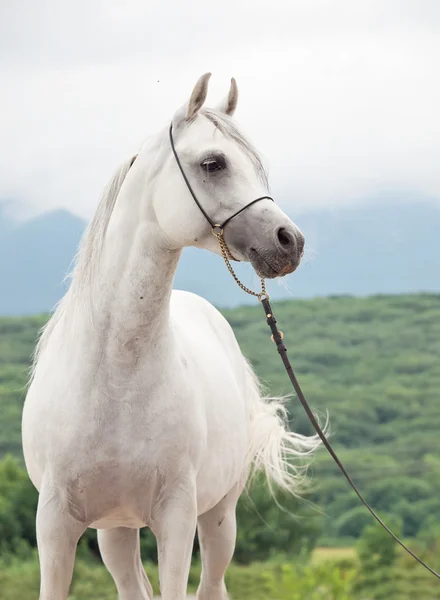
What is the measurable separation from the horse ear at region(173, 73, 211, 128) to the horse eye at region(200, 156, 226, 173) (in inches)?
7.0

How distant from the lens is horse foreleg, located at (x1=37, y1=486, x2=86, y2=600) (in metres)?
3.08

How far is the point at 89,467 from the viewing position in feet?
9.95

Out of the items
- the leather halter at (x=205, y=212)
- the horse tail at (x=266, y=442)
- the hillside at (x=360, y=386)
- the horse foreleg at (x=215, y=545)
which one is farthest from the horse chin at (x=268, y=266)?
the hillside at (x=360, y=386)

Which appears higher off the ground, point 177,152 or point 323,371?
point 177,152

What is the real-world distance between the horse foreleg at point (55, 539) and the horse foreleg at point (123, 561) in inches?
27.3

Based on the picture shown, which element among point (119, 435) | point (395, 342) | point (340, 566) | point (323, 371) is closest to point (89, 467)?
point (119, 435)

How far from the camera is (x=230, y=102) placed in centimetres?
307

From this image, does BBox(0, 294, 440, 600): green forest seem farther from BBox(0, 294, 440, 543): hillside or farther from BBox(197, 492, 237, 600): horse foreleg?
BBox(197, 492, 237, 600): horse foreleg

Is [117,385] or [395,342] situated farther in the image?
[395,342]

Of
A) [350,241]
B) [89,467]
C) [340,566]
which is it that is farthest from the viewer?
[350,241]

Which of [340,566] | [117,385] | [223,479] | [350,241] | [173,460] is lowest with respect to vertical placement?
[340,566]

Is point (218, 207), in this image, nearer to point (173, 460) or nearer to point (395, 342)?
point (173, 460)

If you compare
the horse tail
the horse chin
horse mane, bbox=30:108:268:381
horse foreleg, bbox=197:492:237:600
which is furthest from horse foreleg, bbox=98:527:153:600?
the horse chin

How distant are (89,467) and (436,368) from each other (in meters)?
11.1
